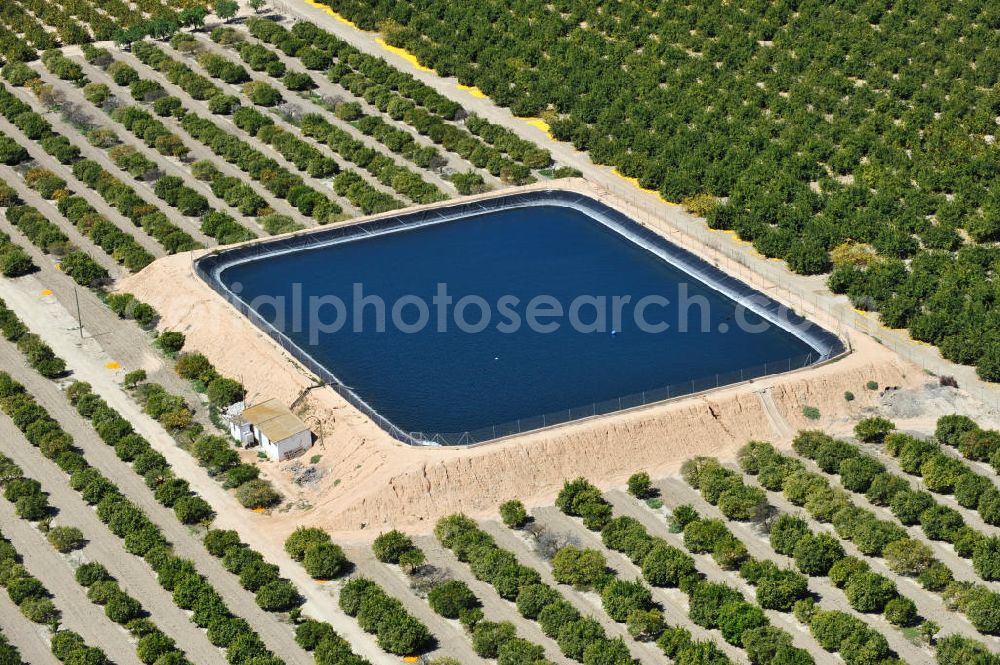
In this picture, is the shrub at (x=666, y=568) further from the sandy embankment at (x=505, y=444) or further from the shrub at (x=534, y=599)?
the sandy embankment at (x=505, y=444)

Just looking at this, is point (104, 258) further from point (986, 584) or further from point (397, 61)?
point (986, 584)

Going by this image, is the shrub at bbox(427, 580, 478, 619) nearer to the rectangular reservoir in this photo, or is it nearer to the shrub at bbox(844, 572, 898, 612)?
the rectangular reservoir

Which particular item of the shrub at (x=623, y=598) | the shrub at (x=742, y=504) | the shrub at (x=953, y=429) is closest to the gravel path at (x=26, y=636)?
the shrub at (x=623, y=598)

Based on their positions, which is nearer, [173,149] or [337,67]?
[173,149]

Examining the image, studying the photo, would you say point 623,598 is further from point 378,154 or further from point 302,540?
point 378,154

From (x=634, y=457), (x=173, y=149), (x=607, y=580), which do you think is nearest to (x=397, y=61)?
(x=173, y=149)
